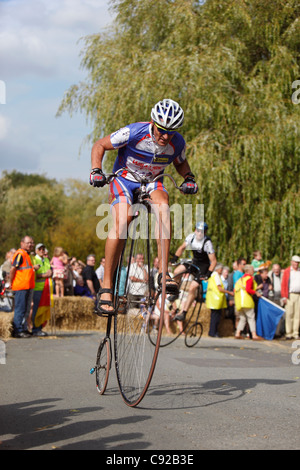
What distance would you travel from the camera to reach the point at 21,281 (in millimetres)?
14867

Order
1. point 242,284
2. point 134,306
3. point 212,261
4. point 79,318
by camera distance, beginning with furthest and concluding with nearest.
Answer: point 79,318 → point 242,284 → point 212,261 → point 134,306

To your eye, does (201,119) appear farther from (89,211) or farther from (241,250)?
(89,211)

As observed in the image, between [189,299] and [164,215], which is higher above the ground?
[164,215]

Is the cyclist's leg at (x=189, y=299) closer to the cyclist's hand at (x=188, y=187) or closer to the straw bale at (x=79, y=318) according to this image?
the straw bale at (x=79, y=318)

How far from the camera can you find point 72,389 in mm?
7398

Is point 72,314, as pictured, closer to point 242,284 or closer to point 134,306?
point 242,284

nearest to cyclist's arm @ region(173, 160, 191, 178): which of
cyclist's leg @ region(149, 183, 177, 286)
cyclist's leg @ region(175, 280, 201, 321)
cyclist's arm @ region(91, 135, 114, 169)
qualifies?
cyclist's leg @ region(149, 183, 177, 286)

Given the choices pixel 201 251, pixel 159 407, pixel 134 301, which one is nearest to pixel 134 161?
pixel 134 301

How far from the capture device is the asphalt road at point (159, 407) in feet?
15.7

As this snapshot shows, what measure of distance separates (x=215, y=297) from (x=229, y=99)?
288 inches

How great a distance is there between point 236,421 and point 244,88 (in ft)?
58.5

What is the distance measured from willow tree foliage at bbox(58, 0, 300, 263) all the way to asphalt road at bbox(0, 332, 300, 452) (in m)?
10.2

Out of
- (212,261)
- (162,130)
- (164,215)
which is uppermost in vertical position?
(162,130)

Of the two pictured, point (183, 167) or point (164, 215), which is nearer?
point (164, 215)
